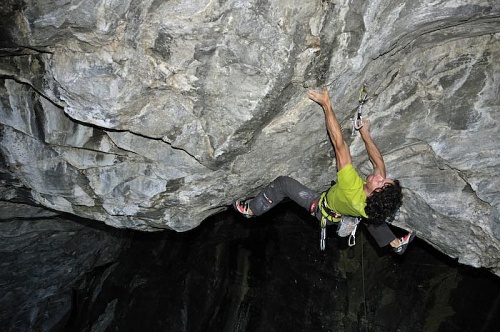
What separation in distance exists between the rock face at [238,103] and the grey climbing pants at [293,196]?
17 centimetres

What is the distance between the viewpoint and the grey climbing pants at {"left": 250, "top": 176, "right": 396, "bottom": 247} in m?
5.35

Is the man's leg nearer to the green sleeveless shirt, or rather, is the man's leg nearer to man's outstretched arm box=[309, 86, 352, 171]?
the green sleeveless shirt

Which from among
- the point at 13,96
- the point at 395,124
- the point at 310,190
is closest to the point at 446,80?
the point at 395,124

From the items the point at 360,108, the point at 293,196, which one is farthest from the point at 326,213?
the point at 360,108

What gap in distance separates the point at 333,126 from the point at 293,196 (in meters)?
1.34

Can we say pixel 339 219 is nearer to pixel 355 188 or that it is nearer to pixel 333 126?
pixel 355 188

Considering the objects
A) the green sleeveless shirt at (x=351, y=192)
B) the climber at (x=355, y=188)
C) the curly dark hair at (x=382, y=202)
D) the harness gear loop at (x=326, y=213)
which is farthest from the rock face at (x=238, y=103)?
the curly dark hair at (x=382, y=202)

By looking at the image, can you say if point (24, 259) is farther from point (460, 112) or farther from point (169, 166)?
point (460, 112)

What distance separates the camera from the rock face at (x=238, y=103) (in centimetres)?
374

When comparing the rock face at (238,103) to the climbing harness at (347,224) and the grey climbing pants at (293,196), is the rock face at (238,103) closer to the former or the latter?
the grey climbing pants at (293,196)

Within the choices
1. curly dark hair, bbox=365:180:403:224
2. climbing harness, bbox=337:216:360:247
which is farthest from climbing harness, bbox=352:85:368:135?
climbing harness, bbox=337:216:360:247

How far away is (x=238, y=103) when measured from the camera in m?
4.16

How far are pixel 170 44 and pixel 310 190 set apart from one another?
103 inches

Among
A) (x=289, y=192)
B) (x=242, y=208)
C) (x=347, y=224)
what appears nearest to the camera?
(x=347, y=224)
